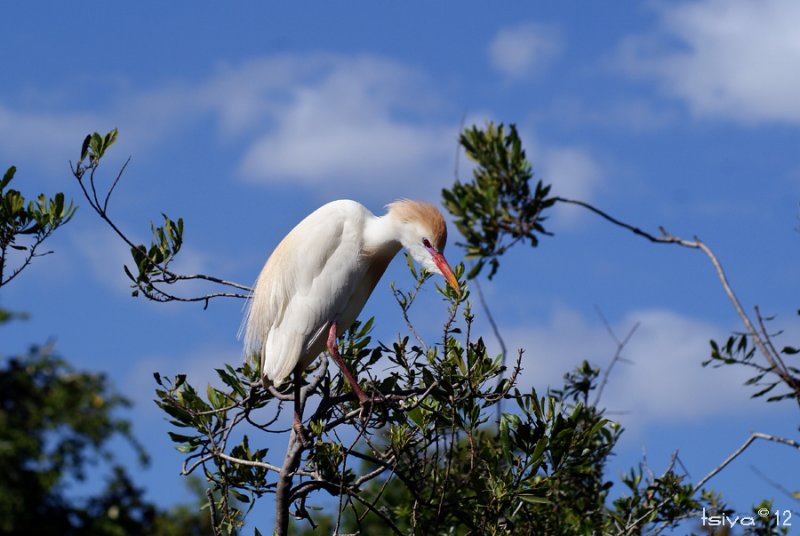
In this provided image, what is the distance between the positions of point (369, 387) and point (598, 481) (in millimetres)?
1327

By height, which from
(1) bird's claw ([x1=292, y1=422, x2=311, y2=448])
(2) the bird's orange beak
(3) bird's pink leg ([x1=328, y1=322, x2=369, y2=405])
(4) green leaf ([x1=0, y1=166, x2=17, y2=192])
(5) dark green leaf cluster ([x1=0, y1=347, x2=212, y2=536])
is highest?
(5) dark green leaf cluster ([x1=0, y1=347, x2=212, y2=536])

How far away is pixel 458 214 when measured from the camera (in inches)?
181

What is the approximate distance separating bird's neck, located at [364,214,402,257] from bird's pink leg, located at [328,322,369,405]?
493mm

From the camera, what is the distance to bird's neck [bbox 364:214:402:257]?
14.8 feet

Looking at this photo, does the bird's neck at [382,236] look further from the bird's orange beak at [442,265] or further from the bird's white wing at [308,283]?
the bird's orange beak at [442,265]

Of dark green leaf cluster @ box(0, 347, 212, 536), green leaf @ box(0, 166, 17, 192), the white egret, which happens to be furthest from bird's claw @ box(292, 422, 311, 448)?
dark green leaf cluster @ box(0, 347, 212, 536)

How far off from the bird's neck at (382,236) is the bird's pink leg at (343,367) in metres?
0.49

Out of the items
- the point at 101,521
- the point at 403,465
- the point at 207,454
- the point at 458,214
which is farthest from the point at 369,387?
the point at 101,521

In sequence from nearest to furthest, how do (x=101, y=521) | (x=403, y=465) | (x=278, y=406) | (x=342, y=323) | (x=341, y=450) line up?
(x=341, y=450) → (x=403, y=465) → (x=278, y=406) → (x=342, y=323) → (x=101, y=521)

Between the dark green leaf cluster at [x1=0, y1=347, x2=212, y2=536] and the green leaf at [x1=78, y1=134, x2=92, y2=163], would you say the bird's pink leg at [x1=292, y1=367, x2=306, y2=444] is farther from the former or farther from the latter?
the dark green leaf cluster at [x1=0, y1=347, x2=212, y2=536]

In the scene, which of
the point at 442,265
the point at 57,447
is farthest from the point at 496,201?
the point at 57,447

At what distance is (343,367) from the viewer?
3926mm

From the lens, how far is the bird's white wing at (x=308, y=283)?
4.29 meters

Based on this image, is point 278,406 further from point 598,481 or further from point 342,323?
point 598,481
